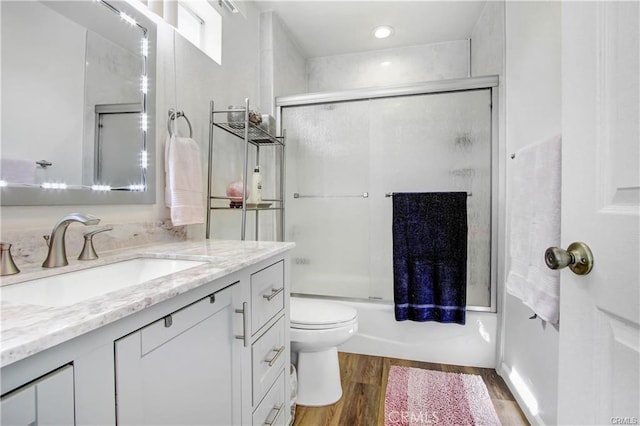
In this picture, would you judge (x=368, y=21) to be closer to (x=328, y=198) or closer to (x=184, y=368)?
(x=328, y=198)

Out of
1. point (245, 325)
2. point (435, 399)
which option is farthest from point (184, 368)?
point (435, 399)

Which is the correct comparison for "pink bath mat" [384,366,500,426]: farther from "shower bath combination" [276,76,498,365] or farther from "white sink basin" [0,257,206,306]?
"white sink basin" [0,257,206,306]

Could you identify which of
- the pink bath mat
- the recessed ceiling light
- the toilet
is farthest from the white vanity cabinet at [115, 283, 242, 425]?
the recessed ceiling light

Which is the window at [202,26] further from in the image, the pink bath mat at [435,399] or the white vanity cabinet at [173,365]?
the pink bath mat at [435,399]

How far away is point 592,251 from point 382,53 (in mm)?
2635

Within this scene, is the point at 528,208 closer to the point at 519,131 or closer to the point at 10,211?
the point at 519,131

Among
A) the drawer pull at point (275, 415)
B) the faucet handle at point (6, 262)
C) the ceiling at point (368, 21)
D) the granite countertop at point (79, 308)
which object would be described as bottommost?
the drawer pull at point (275, 415)

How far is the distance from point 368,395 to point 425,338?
0.58 m

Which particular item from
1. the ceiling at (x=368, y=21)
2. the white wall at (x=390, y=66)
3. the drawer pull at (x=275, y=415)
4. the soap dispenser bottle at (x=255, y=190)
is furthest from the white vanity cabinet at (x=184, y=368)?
the white wall at (x=390, y=66)

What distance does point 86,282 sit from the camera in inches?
31.7

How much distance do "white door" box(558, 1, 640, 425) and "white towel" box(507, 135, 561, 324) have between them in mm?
557

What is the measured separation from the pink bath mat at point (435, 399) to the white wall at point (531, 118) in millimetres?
191

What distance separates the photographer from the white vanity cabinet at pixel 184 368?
0.53m

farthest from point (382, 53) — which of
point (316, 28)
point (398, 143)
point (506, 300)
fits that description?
point (506, 300)
